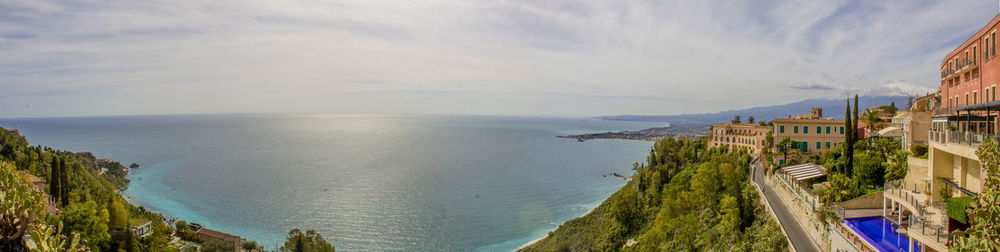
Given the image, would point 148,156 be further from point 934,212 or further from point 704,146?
point 934,212

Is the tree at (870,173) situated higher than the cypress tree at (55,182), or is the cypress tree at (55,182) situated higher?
the tree at (870,173)

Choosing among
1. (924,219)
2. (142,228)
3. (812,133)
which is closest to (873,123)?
(812,133)

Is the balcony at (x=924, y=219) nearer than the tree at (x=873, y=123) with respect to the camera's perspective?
Yes

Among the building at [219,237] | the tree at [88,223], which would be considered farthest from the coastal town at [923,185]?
the building at [219,237]

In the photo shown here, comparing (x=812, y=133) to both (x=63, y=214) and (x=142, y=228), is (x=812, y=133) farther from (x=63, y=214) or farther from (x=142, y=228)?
(x=142, y=228)

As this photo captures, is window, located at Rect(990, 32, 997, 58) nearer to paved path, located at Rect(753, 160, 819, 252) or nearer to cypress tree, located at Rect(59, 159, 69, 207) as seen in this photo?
paved path, located at Rect(753, 160, 819, 252)

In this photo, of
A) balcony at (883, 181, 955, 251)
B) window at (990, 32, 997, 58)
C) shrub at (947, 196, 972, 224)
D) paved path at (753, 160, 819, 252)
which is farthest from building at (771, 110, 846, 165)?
shrub at (947, 196, 972, 224)

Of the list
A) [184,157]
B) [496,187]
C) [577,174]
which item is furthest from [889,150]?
[184,157]

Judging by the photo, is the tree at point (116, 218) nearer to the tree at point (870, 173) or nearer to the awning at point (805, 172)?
the awning at point (805, 172)
